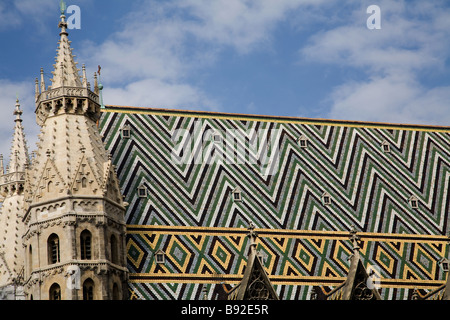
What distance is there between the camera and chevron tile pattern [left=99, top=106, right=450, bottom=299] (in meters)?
51.9

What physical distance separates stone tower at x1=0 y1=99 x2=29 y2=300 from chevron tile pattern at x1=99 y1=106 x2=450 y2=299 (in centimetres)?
576

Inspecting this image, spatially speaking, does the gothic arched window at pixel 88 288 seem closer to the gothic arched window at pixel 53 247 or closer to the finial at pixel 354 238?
the gothic arched window at pixel 53 247

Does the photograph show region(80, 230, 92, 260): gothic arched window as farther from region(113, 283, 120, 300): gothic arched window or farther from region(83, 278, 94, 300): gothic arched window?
region(113, 283, 120, 300): gothic arched window

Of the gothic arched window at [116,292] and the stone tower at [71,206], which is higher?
the stone tower at [71,206]

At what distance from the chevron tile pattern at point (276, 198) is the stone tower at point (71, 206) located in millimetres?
1917

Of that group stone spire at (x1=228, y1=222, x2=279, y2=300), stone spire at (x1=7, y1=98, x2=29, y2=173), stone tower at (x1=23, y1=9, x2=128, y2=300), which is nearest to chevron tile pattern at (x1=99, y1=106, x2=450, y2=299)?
stone tower at (x1=23, y1=9, x2=128, y2=300)

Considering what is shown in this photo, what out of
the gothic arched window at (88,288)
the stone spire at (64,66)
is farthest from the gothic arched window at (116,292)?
the stone spire at (64,66)

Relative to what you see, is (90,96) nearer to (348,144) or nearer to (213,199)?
(213,199)

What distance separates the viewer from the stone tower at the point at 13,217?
54.8 metres

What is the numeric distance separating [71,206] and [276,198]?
10.4 m
